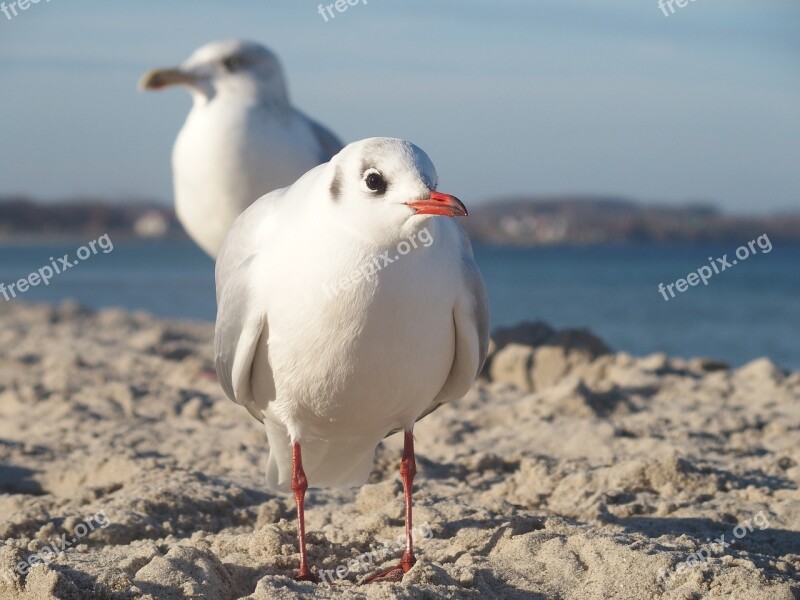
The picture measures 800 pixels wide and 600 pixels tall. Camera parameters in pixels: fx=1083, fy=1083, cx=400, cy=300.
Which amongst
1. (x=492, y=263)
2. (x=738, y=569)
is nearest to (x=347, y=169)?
(x=738, y=569)

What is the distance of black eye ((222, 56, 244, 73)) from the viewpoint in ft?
27.7

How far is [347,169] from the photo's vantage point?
3.48 m

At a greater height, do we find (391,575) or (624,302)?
(624,302)

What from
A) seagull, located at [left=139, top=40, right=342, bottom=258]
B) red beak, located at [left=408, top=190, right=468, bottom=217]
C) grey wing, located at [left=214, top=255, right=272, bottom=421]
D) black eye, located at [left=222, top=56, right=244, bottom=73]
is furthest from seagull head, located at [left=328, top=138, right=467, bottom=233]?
black eye, located at [left=222, top=56, right=244, bottom=73]

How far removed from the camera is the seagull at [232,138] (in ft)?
25.9

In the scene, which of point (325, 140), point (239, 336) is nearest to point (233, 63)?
point (325, 140)

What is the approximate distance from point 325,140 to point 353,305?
4938mm

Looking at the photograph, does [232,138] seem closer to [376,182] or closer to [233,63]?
[233,63]

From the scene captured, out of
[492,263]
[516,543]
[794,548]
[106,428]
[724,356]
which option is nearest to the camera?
[516,543]

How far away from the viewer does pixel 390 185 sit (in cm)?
334

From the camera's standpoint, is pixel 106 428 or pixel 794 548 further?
pixel 106 428

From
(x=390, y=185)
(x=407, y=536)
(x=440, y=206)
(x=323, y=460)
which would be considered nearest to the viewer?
(x=440, y=206)

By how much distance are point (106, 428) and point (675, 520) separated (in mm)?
3421

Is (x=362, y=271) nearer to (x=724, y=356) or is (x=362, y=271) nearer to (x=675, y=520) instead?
(x=675, y=520)
